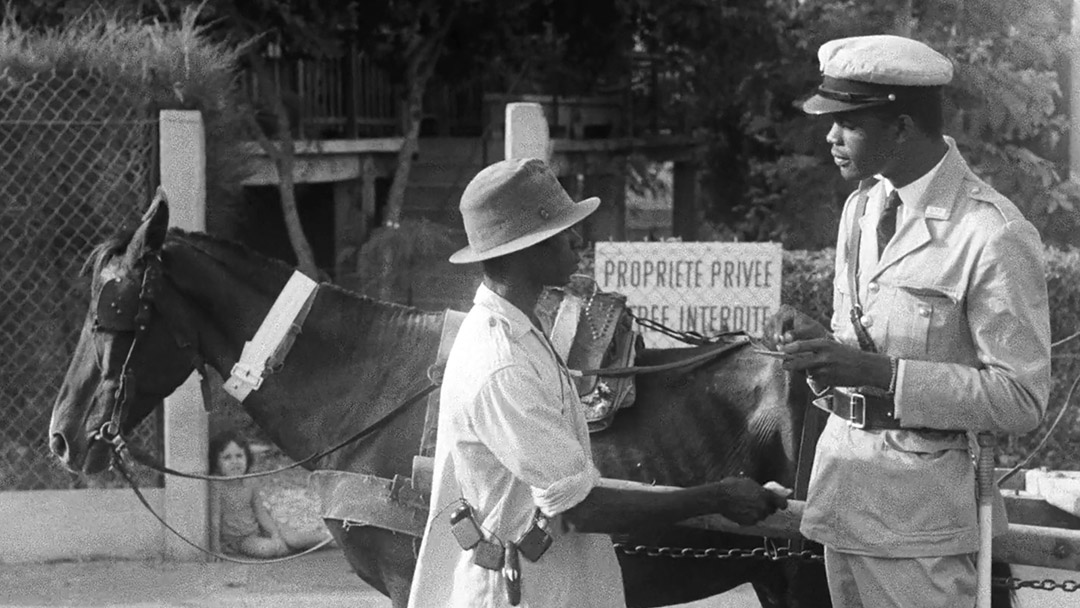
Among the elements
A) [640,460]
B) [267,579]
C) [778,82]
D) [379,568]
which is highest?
[778,82]

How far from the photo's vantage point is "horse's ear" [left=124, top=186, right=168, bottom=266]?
4395 mm

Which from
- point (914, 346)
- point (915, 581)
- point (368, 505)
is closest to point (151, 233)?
point (368, 505)

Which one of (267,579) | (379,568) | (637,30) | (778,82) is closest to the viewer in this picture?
(379,568)

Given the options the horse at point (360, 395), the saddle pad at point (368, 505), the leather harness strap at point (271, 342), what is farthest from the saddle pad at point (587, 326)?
the leather harness strap at point (271, 342)

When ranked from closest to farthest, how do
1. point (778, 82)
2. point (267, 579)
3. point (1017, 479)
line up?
point (1017, 479), point (267, 579), point (778, 82)

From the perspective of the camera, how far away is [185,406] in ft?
22.4

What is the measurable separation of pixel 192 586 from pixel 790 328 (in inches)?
175

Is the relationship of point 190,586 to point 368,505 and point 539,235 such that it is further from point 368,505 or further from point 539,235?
point 539,235

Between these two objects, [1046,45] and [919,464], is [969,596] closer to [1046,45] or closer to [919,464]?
[919,464]

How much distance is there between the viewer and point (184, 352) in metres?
4.54

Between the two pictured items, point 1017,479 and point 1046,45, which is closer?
point 1017,479

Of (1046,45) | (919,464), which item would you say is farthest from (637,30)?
(919,464)

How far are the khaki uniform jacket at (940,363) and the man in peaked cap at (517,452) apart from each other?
12.8 inches

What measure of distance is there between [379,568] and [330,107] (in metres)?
8.11
